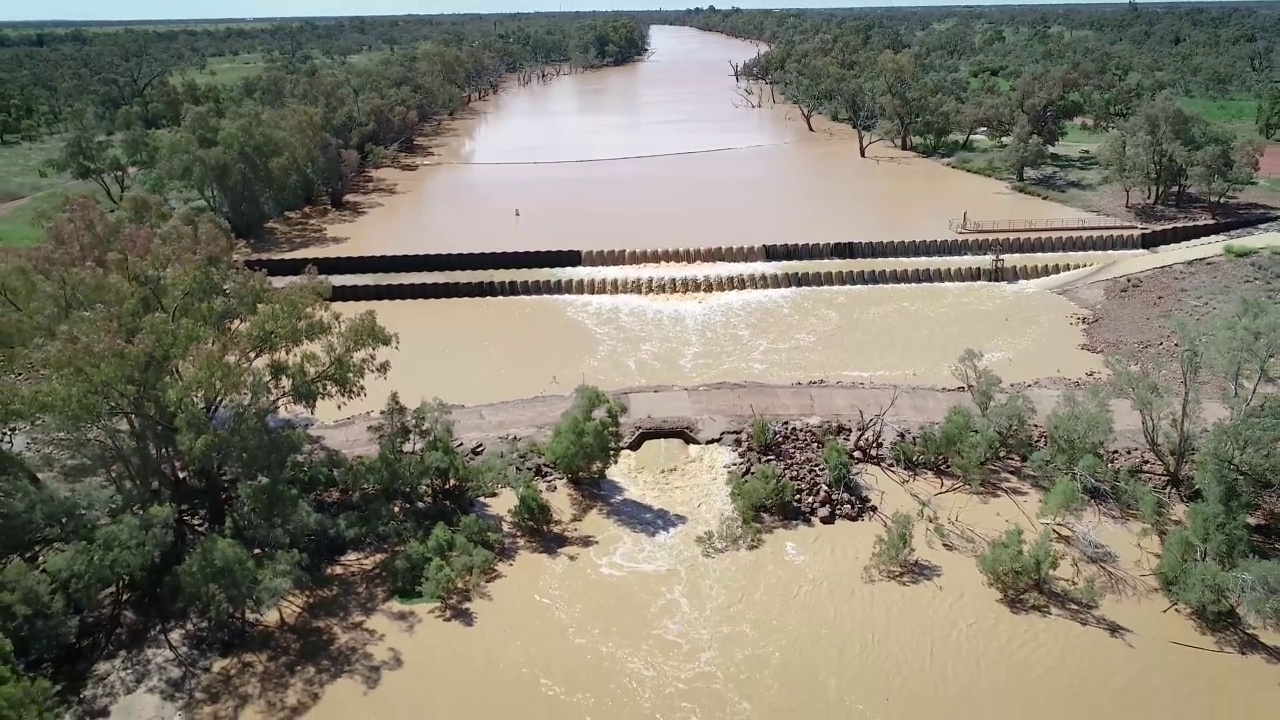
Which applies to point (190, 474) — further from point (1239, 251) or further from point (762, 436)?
point (1239, 251)

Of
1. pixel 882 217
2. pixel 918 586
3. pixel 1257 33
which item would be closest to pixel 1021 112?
pixel 882 217

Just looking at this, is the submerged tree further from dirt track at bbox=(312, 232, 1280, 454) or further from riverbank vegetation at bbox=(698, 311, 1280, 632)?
riverbank vegetation at bbox=(698, 311, 1280, 632)

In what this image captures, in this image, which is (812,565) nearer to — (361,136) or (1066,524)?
→ (1066,524)

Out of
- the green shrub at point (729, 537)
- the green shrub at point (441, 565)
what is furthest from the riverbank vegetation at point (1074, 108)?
the green shrub at point (441, 565)

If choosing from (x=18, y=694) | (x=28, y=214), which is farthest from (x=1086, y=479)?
(x=28, y=214)

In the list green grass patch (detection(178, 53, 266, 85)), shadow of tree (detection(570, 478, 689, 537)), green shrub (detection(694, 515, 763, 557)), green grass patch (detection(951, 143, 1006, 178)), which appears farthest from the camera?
green grass patch (detection(178, 53, 266, 85))

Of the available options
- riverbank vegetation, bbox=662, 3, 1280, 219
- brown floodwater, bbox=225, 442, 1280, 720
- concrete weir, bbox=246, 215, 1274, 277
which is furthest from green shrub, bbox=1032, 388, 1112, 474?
riverbank vegetation, bbox=662, 3, 1280, 219

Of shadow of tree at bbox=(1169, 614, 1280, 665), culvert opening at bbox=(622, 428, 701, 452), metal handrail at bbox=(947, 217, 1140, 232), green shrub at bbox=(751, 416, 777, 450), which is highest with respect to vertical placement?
metal handrail at bbox=(947, 217, 1140, 232)

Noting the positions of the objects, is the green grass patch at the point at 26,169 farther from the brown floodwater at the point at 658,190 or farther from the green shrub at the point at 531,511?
the green shrub at the point at 531,511
